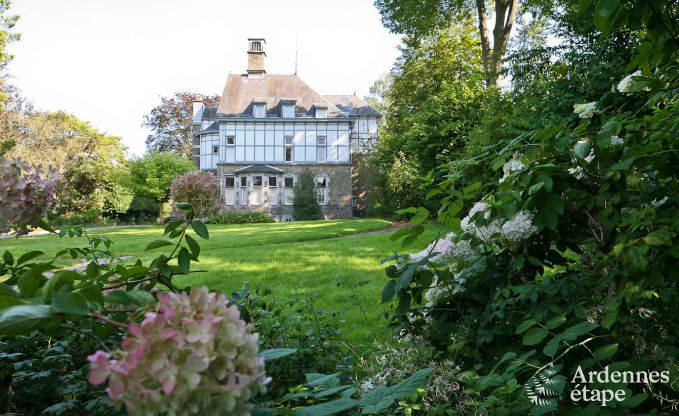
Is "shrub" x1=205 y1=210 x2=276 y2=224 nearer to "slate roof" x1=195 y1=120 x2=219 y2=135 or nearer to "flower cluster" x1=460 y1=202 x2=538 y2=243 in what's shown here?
"slate roof" x1=195 y1=120 x2=219 y2=135

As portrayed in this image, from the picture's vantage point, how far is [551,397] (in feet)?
4.58

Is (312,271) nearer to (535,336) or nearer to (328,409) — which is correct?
(535,336)

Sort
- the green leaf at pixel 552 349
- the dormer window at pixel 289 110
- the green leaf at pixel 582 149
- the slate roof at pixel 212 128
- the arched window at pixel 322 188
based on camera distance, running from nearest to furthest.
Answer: the green leaf at pixel 552 349 → the green leaf at pixel 582 149 → the dormer window at pixel 289 110 → the arched window at pixel 322 188 → the slate roof at pixel 212 128

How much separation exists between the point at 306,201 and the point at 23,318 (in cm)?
2782

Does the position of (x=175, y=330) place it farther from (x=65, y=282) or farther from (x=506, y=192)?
(x=506, y=192)

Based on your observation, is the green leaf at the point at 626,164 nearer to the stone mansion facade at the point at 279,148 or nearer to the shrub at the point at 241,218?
the shrub at the point at 241,218

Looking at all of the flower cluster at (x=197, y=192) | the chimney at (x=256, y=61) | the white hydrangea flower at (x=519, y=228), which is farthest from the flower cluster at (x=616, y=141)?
the chimney at (x=256, y=61)

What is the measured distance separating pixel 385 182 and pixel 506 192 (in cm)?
2076

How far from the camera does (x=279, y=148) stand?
31.2 m

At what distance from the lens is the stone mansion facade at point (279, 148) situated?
30469mm

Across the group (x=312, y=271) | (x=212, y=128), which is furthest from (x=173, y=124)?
A: (x=312, y=271)

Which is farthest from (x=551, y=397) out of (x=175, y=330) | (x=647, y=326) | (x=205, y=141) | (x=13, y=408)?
(x=205, y=141)

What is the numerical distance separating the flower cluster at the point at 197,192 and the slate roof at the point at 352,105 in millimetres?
33629

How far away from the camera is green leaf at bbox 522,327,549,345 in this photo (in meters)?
1.44
